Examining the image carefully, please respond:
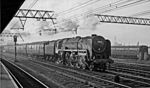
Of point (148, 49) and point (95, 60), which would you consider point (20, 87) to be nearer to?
point (95, 60)

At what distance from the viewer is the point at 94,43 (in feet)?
70.8

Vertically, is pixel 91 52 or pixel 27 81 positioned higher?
pixel 91 52

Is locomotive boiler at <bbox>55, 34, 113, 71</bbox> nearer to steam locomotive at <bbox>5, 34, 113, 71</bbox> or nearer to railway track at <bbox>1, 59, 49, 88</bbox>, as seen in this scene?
steam locomotive at <bbox>5, 34, 113, 71</bbox>

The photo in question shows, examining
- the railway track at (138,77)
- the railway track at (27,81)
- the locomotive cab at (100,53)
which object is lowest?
the railway track at (27,81)

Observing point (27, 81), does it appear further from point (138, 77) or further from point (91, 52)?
point (138, 77)

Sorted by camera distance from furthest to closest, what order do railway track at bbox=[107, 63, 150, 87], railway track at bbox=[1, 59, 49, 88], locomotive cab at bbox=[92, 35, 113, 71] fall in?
locomotive cab at bbox=[92, 35, 113, 71]
railway track at bbox=[1, 59, 49, 88]
railway track at bbox=[107, 63, 150, 87]

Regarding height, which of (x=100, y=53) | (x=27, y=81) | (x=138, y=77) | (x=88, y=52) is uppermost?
(x=88, y=52)

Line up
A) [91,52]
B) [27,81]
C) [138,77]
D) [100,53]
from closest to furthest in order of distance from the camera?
[27,81], [138,77], [91,52], [100,53]

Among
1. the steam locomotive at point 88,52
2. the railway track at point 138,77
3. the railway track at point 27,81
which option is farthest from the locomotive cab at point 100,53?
the railway track at point 27,81

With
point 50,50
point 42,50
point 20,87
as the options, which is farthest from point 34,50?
point 20,87

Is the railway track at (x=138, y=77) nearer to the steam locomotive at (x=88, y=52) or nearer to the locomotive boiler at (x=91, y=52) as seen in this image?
the locomotive boiler at (x=91, y=52)

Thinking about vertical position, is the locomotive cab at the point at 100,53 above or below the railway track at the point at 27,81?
above

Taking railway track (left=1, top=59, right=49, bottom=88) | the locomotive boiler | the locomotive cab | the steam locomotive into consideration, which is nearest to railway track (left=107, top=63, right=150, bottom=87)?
the locomotive cab

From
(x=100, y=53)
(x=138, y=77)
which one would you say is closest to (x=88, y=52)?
(x=100, y=53)
